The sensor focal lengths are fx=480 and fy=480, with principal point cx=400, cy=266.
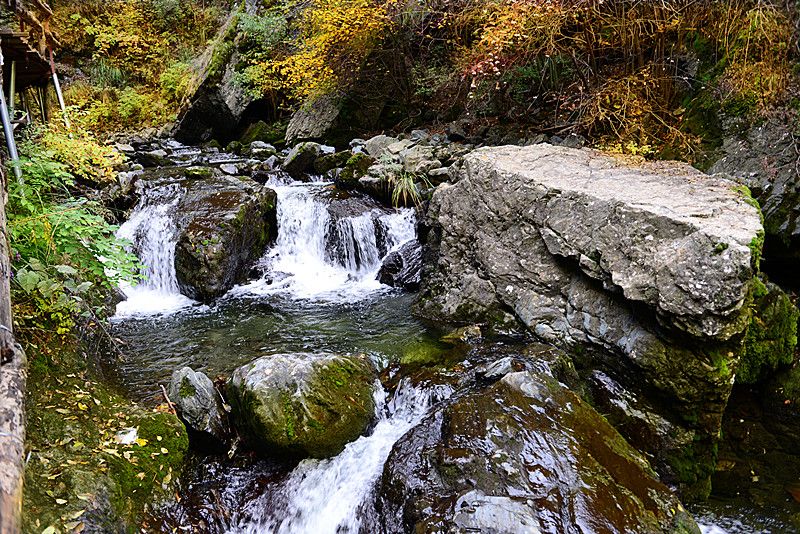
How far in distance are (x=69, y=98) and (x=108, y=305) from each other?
1348 cm

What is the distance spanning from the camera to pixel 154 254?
818cm

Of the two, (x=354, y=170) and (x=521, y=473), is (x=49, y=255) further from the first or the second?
(x=354, y=170)

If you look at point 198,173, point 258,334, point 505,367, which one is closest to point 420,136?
point 198,173

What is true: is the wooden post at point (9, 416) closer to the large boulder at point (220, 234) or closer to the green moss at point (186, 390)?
the green moss at point (186, 390)

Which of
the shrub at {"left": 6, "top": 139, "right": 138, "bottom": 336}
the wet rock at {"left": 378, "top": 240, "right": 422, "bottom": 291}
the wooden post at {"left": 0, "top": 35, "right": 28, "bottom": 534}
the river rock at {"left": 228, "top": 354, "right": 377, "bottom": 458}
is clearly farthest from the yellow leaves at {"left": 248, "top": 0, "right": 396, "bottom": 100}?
the wooden post at {"left": 0, "top": 35, "right": 28, "bottom": 534}

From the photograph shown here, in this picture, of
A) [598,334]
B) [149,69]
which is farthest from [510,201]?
[149,69]

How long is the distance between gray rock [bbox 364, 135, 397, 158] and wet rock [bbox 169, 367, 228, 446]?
7.02m

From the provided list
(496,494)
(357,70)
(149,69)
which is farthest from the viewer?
(149,69)

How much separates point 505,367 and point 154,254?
6.46 m


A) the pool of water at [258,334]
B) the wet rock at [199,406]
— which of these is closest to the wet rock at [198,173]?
the pool of water at [258,334]

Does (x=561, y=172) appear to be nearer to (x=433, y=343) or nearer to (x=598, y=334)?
(x=598, y=334)

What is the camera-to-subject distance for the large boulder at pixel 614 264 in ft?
13.1

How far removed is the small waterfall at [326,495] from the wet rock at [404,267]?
365 cm

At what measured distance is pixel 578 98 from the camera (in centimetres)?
774
